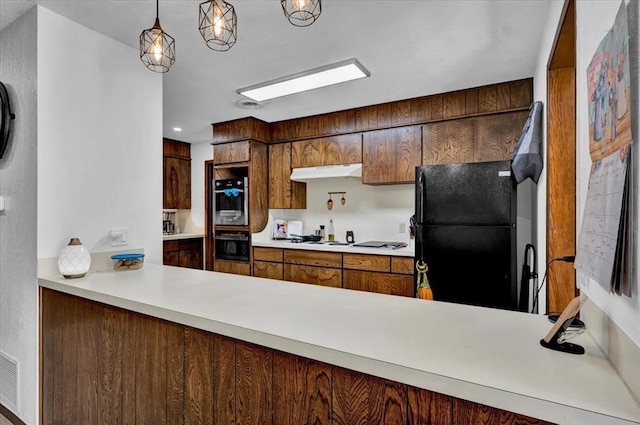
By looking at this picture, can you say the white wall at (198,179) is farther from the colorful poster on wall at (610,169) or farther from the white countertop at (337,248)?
the colorful poster on wall at (610,169)

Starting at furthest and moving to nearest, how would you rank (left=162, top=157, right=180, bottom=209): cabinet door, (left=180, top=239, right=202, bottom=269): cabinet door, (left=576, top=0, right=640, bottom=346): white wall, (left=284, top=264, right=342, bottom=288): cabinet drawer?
(left=162, top=157, right=180, bottom=209): cabinet door
(left=180, top=239, right=202, bottom=269): cabinet door
(left=284, top=264, right=342, bottom=288): cabinet drawer
(left=576, top=0, right=640, bottom=346): white wall

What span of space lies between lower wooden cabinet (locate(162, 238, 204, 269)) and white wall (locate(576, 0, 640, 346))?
4.72 m

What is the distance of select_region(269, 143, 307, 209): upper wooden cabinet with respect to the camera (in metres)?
4.32

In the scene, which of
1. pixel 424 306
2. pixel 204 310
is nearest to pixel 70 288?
pixel 204 310

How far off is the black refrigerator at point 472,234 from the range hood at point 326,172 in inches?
43.9

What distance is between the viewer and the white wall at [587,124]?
639mm

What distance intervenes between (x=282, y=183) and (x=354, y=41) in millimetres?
2348

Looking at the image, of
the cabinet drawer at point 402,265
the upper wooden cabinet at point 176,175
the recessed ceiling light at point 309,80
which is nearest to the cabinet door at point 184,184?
the upper wooden cabinet at point 176,175

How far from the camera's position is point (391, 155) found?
364 centimetres

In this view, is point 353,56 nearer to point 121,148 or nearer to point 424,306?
point 121,148

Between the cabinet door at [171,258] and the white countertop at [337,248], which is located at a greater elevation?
the white countertop at [337,248]

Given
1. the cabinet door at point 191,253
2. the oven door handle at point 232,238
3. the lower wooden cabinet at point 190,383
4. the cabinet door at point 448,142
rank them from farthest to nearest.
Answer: the cabinet door at point 191,253 → the oven door handle at point 232,238 → the cabinet door at point 448,142 → the lower wooden cabinet at point 190,383

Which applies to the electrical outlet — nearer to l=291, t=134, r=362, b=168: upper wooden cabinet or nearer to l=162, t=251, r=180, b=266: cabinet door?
l=291, t=134, r=362, b=168: upper wooden cabinet

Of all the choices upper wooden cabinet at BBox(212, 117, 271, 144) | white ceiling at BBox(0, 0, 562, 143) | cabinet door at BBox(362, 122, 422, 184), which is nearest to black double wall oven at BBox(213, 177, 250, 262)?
upper wooden cabinet at BBox(212, 117, 271, 144)
